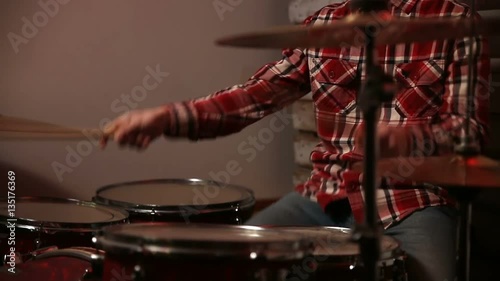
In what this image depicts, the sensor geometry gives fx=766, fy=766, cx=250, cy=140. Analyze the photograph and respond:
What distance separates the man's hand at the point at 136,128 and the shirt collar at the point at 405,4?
0.60 m

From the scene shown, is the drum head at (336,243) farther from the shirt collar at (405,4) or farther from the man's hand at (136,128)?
the shirt collar at (405,4)

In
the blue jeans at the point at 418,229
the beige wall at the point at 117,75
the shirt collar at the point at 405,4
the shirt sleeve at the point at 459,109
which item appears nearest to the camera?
Result: the shirt sleeve at the point at 459,109

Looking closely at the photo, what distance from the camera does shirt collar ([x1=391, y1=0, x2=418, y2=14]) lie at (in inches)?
67.4

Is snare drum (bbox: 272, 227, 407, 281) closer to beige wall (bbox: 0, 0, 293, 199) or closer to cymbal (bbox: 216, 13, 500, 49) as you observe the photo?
cymbal (bbox: 216, 13, 500, 49)

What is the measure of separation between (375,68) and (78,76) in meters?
1.58

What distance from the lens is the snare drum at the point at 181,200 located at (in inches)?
74.4

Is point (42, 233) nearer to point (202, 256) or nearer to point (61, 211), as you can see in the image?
point (61, 211)

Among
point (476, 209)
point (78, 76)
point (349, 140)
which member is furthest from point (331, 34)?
point (78, 76)

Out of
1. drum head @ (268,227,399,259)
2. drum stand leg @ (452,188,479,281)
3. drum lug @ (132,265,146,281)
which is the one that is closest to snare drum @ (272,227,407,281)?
drum head @ (268,227,399,259)

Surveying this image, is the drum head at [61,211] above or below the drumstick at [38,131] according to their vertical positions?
below

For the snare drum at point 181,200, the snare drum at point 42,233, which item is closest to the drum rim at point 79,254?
the snare drum at point 42,233

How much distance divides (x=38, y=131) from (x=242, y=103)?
472mm

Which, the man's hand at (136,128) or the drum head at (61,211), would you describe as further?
the drum head at (61,211)

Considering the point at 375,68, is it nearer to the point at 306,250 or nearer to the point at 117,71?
the point at 306,250
